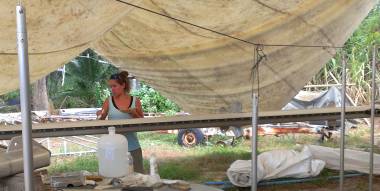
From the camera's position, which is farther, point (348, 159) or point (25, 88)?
point (348, 159)

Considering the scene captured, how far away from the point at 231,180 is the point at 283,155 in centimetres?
65

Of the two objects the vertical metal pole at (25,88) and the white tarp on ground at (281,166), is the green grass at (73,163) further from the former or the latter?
the vertical metal pole at (25,88)

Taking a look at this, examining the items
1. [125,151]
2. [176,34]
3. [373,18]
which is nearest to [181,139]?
[176,34]

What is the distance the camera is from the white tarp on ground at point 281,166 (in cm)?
464

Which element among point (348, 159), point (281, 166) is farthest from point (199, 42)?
point (348, 159)

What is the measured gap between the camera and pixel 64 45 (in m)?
3.27

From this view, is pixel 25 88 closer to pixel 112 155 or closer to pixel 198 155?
pixel 112 155

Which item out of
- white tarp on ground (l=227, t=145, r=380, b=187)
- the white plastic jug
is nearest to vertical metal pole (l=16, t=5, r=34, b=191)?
the white plastic jug

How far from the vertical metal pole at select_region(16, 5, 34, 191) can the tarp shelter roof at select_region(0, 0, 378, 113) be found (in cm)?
176

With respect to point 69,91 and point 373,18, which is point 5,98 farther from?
point 373,18

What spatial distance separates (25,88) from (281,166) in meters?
4.05

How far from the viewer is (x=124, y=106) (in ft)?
11.7

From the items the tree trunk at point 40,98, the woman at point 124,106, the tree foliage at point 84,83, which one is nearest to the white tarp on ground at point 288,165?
the woman at point 124,106

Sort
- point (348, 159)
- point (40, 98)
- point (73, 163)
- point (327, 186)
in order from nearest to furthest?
point (327, 186), point (348, 159), point (73, 163), point (40, 98)
